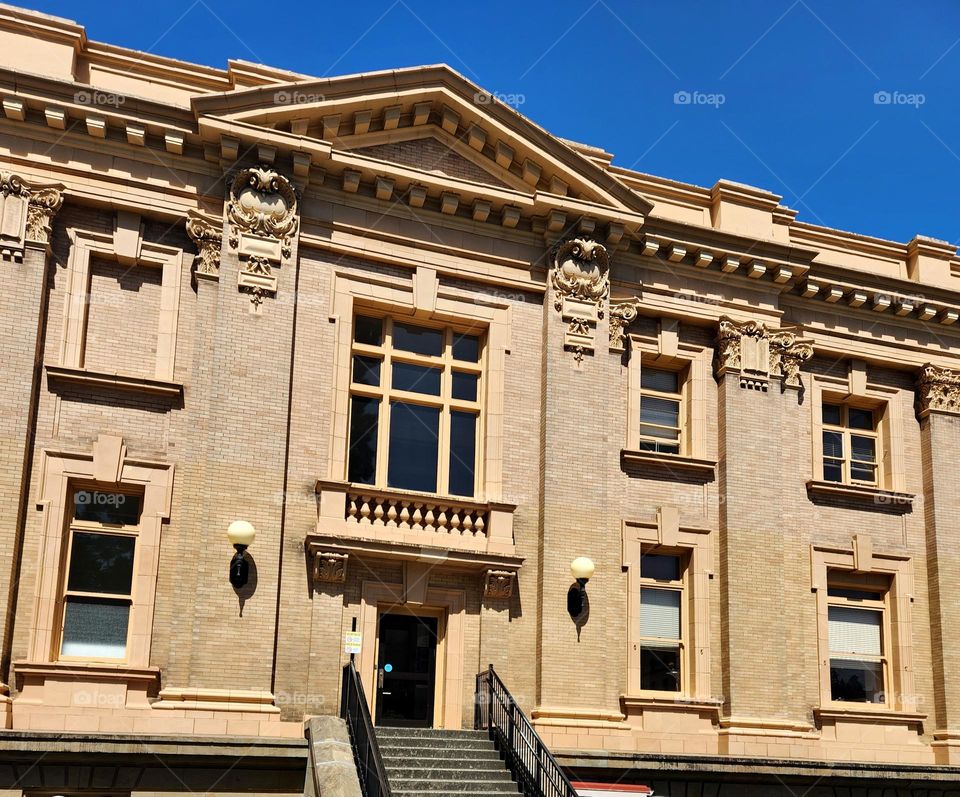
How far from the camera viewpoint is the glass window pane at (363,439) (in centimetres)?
1916

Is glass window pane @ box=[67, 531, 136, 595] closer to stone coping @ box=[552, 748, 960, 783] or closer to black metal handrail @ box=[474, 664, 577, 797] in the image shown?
black metal handrail @ box=[474, 664, 577, 797]

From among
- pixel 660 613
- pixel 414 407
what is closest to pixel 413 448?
pixel 414 407

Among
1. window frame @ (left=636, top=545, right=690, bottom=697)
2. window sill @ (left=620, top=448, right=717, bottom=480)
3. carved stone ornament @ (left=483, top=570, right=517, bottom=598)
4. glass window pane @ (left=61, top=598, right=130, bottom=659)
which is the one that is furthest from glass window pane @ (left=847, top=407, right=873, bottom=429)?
glass window pane @ (left=61, top=598, right=130, bottom=659)

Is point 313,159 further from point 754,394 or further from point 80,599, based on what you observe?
point 754,394

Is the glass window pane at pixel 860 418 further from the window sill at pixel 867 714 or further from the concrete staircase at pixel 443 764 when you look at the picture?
the concrete staircase at pixel 443 764

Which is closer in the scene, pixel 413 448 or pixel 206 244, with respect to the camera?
pixel 206 244

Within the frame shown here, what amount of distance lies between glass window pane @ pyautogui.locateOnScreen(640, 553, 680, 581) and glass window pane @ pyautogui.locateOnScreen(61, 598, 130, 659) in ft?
29.6

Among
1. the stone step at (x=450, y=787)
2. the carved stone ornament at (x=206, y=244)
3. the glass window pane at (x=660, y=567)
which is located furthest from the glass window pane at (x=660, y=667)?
the carved stone ornament at (x=206, y=244)

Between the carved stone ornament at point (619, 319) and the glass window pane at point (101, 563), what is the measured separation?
9.10 meters

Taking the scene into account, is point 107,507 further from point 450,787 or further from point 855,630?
point 855,630

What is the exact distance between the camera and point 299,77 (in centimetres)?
1975

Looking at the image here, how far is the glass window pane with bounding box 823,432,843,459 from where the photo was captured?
23.4 metres

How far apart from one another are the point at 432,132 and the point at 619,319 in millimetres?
4759

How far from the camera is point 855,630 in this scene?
73.6 ft
